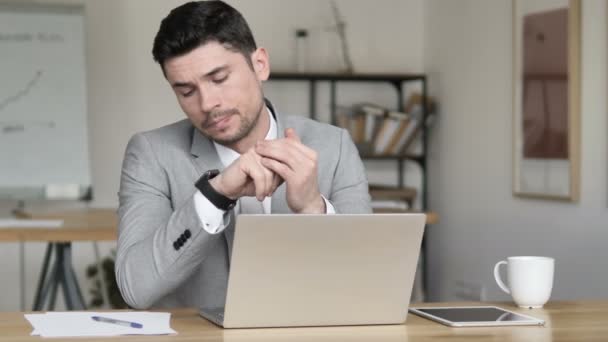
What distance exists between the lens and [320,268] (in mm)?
1479

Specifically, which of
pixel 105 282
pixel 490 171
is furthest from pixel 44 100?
pixel 490 171

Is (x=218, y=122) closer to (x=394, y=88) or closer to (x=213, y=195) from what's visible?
(x=213, y=195)

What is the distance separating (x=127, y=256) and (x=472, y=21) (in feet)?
10.9

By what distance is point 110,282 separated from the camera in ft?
16.4

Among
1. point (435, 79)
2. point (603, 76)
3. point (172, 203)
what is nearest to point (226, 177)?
point (172, 203)

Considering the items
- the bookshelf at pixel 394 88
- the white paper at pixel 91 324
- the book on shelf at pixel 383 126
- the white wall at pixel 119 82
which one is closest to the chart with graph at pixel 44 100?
the white wall at pixel 119 82

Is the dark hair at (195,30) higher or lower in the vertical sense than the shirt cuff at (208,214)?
higher

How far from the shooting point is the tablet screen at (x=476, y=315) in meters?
1.59

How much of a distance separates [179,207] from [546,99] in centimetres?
252

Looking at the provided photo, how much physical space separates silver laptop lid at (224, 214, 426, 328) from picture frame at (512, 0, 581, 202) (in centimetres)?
247

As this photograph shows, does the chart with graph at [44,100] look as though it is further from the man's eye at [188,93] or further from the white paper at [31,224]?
the man's eye at [188,93]

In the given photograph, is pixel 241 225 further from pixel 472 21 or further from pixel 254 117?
pixel 472 21

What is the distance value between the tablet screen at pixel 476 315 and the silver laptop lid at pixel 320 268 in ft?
0.40

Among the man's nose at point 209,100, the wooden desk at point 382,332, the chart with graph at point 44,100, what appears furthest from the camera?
the chart with graph at point 44,100
